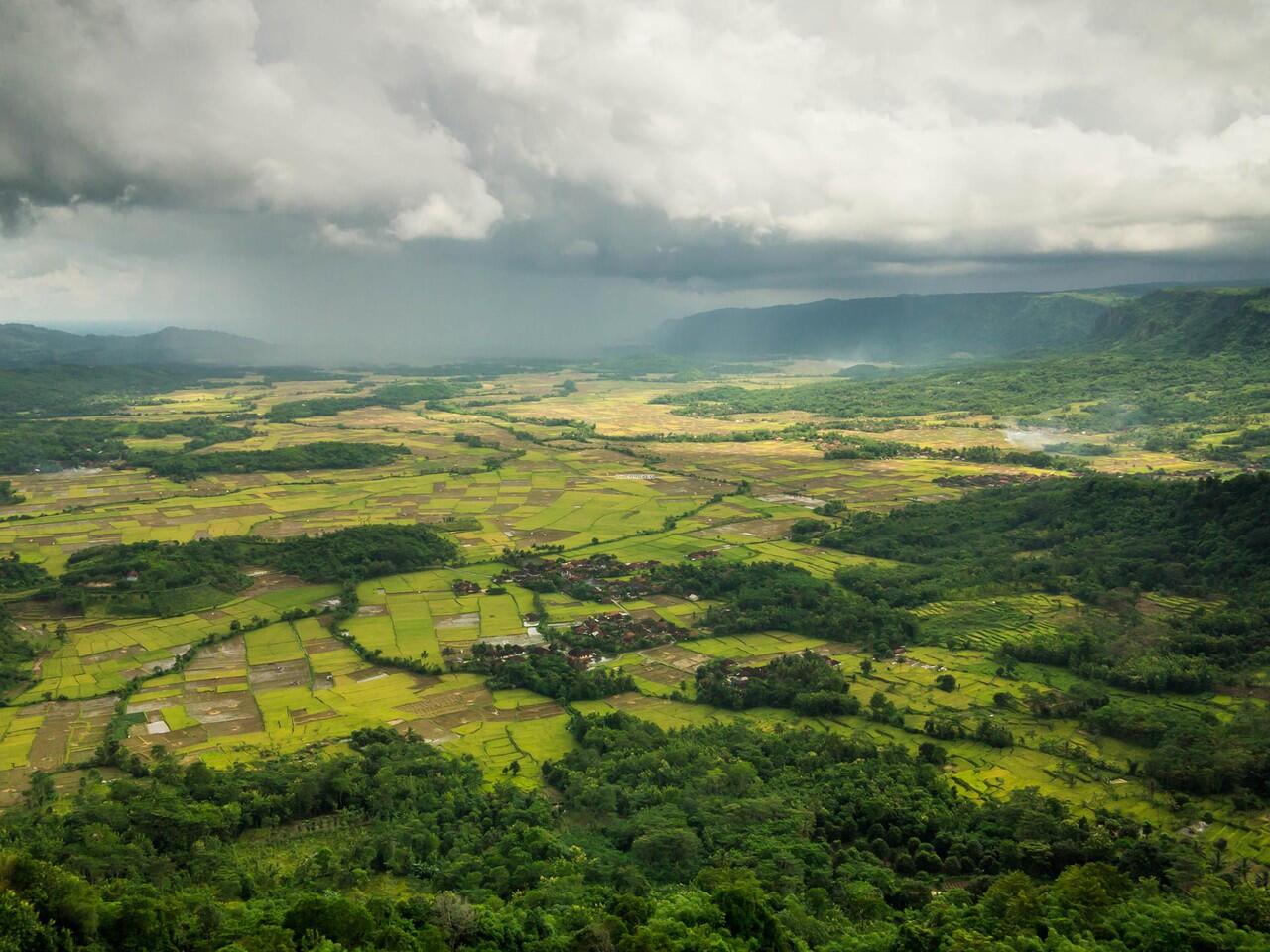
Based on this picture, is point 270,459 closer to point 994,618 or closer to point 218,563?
point 218,563

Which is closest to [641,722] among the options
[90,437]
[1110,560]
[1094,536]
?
[1110,560]

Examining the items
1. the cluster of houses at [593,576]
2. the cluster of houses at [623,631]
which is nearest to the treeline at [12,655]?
the cluster of houses at [593,576]

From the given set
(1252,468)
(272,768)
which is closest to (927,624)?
(272,768)

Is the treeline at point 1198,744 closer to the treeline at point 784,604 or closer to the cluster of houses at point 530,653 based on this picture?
the treeline at point 784,604

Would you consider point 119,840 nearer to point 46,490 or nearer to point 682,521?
point 682,521

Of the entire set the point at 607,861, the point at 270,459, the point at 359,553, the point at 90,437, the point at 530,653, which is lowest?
the point at 607,861

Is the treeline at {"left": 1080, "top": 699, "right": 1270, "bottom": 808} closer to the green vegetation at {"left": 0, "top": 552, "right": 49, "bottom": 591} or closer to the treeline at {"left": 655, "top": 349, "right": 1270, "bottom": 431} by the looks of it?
the green vegetation at {"left": 0, "top": 552, "right": 49, "bottom": 591}
